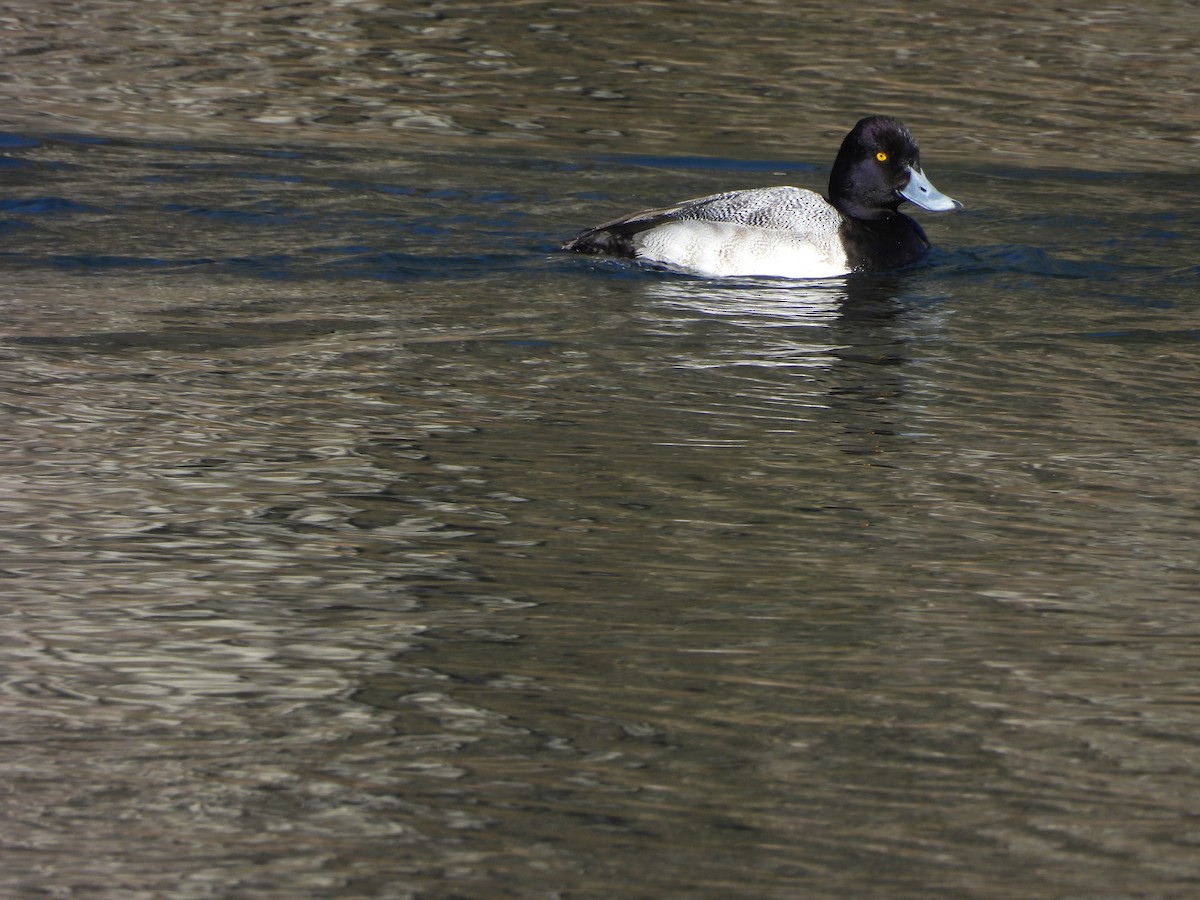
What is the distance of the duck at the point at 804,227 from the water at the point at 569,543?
0.25 m

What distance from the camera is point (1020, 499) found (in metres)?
5.61

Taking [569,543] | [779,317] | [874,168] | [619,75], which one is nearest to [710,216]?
[874,168]

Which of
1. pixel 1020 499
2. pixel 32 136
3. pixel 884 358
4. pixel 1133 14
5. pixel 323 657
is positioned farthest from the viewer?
pixel 1133 14

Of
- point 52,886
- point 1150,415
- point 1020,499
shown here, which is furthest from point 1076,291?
point 52,886

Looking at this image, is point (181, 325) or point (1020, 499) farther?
point (181, 325)

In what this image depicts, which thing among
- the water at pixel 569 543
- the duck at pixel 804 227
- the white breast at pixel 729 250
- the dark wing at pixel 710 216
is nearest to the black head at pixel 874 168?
the duck at pixel 804 227

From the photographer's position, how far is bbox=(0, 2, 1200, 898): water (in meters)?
3.54

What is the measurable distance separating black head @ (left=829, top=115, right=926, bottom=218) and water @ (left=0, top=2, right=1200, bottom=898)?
23.3 inches

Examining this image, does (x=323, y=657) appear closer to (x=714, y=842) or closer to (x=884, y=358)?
(x=714, y=842)

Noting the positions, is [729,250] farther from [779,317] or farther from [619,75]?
[619,75]

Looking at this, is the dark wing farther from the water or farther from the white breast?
the water

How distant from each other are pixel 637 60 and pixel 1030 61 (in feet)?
10.2

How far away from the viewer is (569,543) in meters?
5.10

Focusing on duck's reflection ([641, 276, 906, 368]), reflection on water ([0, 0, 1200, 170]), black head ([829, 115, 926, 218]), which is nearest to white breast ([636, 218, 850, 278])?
duck's reflection ([641, 276, 906, 368])
